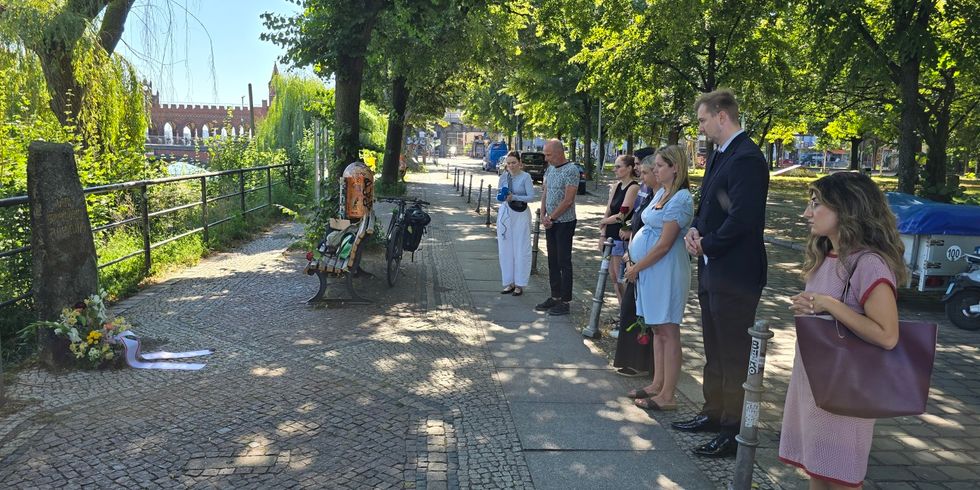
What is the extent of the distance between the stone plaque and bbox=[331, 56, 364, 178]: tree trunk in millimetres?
5600

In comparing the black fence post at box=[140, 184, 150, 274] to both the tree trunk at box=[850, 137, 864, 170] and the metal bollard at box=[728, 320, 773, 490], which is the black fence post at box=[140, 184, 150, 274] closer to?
the metal bollard at box=[728, 320, 773, 490]

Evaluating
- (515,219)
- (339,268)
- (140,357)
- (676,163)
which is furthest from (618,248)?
(140,357)

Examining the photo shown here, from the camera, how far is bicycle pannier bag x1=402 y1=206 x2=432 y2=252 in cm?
922

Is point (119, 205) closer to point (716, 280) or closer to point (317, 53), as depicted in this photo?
point (317, 53)

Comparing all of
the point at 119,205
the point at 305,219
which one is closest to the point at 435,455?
the point at 305,219

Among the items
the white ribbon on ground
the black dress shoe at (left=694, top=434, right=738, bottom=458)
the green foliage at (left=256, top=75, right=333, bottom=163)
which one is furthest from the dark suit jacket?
the green foliage at (left=256, top=75, right=333, bottom=163)

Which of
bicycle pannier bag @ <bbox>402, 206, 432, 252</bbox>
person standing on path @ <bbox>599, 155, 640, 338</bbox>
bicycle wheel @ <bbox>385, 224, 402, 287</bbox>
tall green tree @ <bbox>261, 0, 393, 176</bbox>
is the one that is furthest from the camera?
tall green tree @ <bbox>261, 0, 393, 176</bbox>

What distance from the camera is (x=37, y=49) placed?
8.94 metres

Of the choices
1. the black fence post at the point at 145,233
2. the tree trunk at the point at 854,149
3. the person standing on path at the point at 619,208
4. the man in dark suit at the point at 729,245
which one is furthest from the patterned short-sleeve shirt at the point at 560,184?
the tree trunk at the point at 854,149

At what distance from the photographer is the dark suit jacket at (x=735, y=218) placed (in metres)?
3.83

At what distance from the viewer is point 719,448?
4070 millimetres

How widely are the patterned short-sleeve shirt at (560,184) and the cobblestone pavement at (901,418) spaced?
1.13 m

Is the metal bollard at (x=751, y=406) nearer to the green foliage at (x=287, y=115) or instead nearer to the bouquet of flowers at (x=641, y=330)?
the bouquet of flowers at (x=641, y=330)

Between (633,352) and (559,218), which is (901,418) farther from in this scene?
(559,218)
